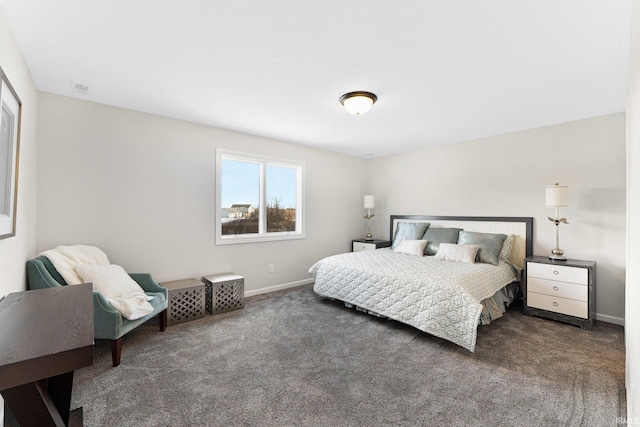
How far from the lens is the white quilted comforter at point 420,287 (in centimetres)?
257

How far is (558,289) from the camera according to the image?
3.20 metres

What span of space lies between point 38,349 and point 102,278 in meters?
1.98

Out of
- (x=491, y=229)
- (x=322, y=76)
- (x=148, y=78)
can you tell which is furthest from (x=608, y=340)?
(x=148, y=78)

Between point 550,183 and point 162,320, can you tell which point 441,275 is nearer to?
point 550,183

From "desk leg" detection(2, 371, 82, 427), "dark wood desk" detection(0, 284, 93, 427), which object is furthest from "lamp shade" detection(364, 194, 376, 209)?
"desk leg" detection(2, 371, 82, 427)

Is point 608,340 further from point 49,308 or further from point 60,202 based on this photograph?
point 60,202

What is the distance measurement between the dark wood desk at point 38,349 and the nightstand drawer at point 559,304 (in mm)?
4078

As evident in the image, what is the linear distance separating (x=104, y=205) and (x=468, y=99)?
3930mm

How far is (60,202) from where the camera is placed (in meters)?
2.84

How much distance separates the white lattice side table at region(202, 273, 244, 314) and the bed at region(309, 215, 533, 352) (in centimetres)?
104

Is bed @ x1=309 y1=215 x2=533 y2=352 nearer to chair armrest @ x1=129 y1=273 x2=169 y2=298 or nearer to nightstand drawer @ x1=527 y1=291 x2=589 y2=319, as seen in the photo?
nightstand drawer @ x1=527 y1=291 x2=589 y2=319

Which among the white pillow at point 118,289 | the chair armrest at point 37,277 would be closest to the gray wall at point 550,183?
the white pillow at point 118,289

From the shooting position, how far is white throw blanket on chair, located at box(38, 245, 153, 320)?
240cm

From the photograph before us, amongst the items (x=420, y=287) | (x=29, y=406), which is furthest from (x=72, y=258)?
(x=420, y=287)
